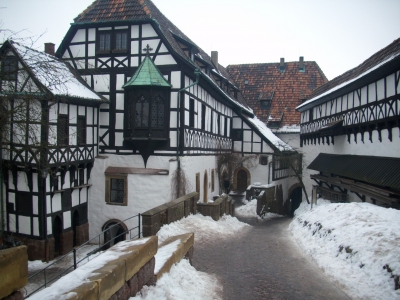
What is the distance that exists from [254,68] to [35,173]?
26.8 meters

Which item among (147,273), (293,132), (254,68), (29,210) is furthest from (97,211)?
(254,68)

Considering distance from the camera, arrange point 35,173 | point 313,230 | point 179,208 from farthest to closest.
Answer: point 35,173 → point 179,208 → point 313,230

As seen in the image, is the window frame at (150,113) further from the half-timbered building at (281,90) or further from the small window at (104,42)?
the half-timbered building at (281,90)

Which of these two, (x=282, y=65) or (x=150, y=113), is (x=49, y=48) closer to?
(x=150, y=113)

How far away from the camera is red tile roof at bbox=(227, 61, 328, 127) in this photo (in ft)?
111

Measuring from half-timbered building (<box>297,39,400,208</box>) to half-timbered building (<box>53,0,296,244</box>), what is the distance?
7.43m

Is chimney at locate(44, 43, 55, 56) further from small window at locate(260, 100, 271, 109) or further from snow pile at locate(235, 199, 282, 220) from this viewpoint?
small window at locate(260, 100, 271, 109)

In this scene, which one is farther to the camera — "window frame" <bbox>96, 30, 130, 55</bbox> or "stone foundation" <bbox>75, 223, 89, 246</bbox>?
"window frame" <bbox>96, 30, 130, 55</bbox>

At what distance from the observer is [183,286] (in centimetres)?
704

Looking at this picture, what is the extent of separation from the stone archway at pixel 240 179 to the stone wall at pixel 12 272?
25039 millimetres

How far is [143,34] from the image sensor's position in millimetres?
17422

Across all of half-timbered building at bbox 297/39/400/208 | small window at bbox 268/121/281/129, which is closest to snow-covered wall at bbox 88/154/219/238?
half-timbered building at bbox 297/39/400/208

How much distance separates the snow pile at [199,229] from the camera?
38.1 ft

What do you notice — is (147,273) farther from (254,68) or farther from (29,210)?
(254,68)
